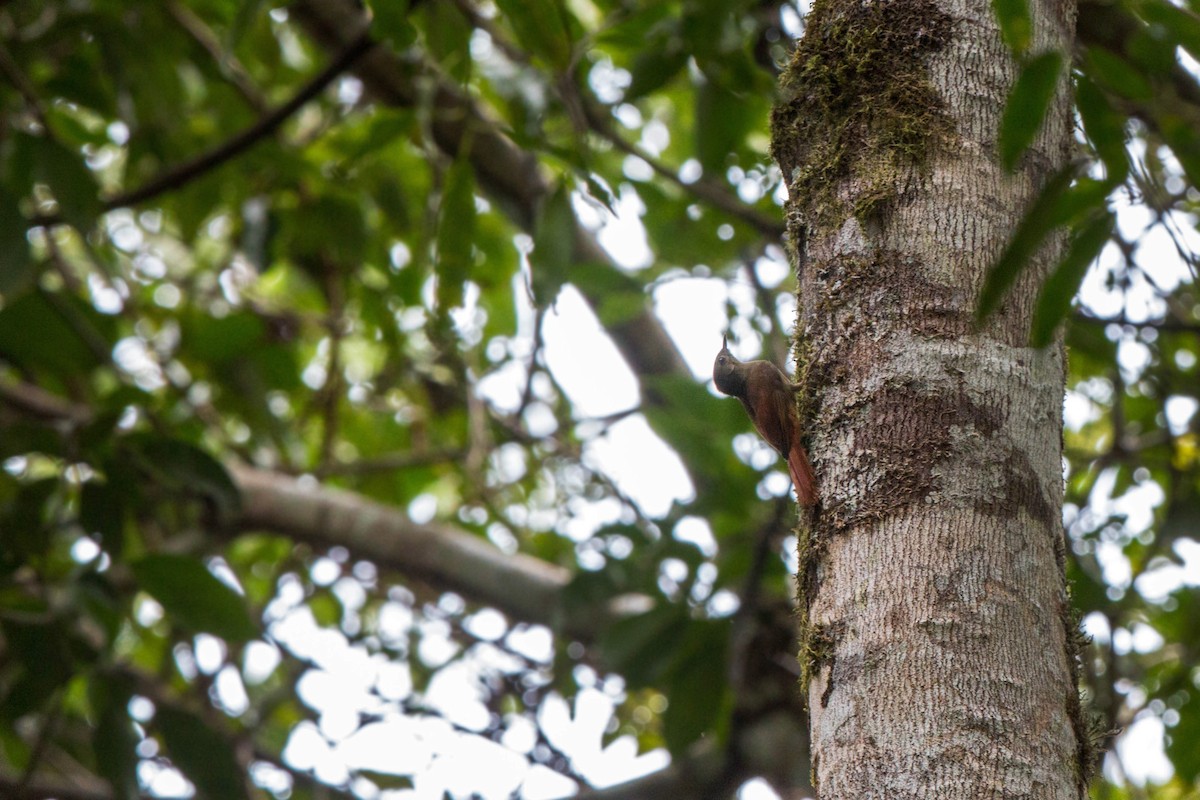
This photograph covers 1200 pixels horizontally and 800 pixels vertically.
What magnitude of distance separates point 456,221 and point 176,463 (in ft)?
3.73

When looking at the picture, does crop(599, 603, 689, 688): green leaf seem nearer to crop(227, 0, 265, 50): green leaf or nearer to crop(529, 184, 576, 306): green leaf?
crop(529, 184, 576, 306): green leaf

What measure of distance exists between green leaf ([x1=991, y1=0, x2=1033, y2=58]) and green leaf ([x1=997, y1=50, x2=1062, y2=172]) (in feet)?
0.52

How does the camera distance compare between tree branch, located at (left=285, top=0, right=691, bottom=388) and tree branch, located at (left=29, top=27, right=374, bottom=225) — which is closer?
tree branch, located at (left=29, top=27, right=374, bottom=225)

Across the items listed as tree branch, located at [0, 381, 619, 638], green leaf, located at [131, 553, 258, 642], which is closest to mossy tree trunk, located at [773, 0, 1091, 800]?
green leaf, located at [131, 553, 258, 642]

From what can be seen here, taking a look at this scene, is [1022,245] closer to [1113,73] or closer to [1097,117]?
[1097,117]

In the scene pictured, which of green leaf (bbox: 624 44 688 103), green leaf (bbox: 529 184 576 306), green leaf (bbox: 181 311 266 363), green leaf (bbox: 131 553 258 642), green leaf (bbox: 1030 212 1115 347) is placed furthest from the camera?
green leaf (bbox: 181 311 266 363)

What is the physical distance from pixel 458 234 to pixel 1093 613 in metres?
2.16

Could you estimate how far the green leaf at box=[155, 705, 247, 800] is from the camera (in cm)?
317

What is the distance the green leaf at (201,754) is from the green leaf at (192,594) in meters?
0.39

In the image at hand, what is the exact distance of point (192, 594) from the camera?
9.95ft

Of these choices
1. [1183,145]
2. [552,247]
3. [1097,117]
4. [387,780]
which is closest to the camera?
[1183,145]

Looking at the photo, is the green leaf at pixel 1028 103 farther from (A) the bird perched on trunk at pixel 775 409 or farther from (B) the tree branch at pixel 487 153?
(B) the tree branch at pixel 487 153

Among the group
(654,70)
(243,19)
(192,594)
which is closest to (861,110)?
(654,70)

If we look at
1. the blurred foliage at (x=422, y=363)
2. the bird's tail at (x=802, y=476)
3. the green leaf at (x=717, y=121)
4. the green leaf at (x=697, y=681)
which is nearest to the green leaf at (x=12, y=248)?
the blurred foliage at (x=422, y=363)
